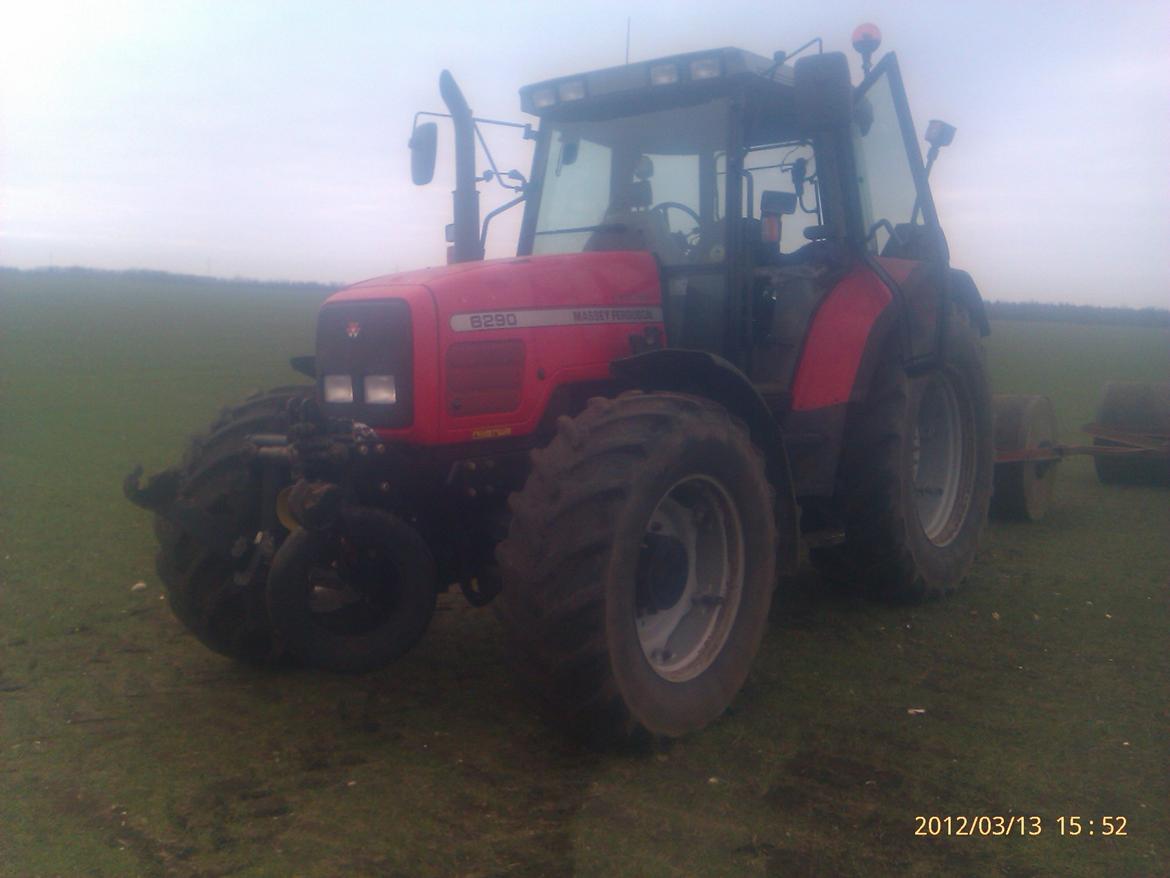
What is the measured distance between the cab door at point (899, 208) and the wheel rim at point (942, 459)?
0.69 m

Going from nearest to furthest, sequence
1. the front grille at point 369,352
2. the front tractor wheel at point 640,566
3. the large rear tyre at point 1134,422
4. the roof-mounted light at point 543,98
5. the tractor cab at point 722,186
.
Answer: the front tractor wheel at point 640,566 → the front grille at point 369,352 → the tractor cab at point 722,186 → the roof-mounted light at point 543,98 → the large rear tyre at point 1134,422

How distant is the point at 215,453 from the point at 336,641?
114 cm

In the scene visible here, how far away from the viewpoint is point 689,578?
443 cm

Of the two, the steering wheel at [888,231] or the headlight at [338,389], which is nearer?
the headlight at [338,389]

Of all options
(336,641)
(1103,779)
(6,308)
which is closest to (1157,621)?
(1103,779)

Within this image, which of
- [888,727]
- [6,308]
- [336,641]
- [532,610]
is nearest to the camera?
[532,610]

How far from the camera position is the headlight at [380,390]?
13.5ft

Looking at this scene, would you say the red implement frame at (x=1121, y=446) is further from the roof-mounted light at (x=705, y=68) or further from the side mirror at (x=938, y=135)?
the roof-mounted light at (x=705, y=68)

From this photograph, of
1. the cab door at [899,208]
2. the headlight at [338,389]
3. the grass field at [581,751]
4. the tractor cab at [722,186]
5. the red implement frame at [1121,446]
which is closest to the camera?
the grass field at [581,751]

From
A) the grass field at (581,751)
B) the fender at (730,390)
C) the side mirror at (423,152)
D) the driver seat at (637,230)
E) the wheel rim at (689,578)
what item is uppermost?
the side mirror at (423,152)

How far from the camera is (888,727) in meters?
4.21

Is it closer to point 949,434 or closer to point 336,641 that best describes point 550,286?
point 336,641

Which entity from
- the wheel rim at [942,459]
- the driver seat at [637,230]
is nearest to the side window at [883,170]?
the wheel rim at [942,459]

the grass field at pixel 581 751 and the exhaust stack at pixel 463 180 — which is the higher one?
the exhaust stack at pixel 463 180
